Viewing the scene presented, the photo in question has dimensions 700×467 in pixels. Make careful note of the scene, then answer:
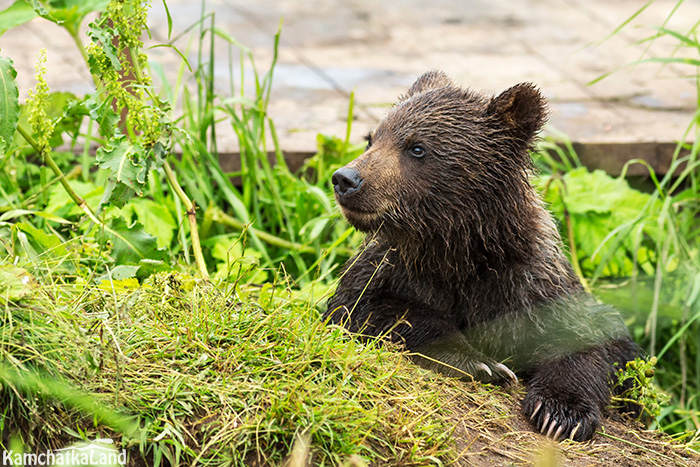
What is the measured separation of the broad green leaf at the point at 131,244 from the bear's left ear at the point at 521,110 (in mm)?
1634

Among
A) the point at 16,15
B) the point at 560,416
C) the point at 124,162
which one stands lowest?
the point at 560,416

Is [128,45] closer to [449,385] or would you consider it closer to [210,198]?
[210,198]

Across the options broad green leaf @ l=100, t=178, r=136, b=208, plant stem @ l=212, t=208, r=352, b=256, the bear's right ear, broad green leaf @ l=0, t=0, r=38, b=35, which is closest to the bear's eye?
the bear's right ear

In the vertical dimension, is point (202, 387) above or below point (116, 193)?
below

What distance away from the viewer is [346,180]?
3258 mm

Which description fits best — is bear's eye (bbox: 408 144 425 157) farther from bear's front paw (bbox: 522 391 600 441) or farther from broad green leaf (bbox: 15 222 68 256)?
broad green leaf (bbox: 15 222 68 256)

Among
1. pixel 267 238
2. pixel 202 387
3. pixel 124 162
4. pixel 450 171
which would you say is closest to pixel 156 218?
pixel 267 238

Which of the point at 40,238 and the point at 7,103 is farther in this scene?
the point at 40,238

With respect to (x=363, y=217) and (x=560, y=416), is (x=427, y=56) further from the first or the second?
(x=560, y=416)

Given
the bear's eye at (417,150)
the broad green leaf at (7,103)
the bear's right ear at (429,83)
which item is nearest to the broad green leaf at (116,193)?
the broad green leaf at (7,103)

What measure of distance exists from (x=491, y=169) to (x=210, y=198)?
80.4 inches

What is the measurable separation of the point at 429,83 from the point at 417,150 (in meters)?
0.62

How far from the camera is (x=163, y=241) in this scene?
4395 millimetres

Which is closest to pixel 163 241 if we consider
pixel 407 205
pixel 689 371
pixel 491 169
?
pixel 407 205
